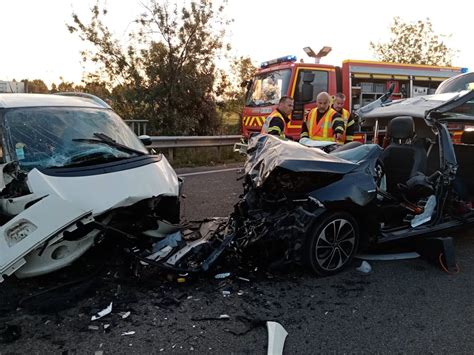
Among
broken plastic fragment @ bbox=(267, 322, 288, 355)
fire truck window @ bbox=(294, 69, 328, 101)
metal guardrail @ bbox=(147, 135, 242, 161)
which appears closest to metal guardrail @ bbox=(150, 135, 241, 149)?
metal guardrail @ bbox=(147, 135, 242, 161)

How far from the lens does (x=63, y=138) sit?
13.3 ft

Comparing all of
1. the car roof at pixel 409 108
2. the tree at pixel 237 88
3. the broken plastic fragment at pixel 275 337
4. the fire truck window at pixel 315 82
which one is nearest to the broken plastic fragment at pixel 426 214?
the car roof at pixel 409 108

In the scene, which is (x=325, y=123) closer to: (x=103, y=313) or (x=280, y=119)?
(x=280, y=119)

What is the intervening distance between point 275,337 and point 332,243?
123cm

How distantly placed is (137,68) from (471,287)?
11.8 metres

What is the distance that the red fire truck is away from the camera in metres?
9.68

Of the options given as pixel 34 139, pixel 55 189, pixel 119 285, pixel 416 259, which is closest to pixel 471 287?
pixel 416 259

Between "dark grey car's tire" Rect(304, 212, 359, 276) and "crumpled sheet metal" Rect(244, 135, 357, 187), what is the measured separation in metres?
0.43

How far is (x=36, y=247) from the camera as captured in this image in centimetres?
292

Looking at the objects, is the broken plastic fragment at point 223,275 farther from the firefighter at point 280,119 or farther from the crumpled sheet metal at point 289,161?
the firefighter at point 280,119

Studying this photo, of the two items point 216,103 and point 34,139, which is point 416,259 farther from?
point 216,103

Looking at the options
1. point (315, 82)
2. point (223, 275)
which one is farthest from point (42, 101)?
point (315, 82)

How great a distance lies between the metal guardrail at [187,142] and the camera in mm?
10352

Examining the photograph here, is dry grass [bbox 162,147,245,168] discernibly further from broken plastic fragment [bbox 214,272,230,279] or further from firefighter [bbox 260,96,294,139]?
broken plastic fragment [bbox 214,272,230,279]
